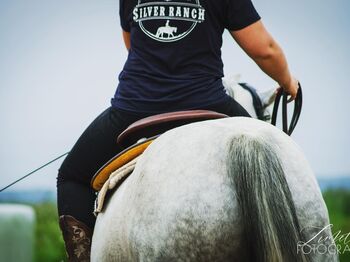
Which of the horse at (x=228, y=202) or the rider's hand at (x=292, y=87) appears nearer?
the horse at (x=228, y=202)

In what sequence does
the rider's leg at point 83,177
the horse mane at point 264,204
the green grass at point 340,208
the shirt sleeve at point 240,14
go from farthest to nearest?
the green grass at point 340,208, the rider's leg at point 83,177, the shirt sleeve at point 240,14, the horse mane at point 264,204

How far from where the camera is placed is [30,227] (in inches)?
250

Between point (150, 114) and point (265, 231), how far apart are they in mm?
1224

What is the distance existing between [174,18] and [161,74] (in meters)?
0.30

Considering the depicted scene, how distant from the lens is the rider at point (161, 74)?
348 cm

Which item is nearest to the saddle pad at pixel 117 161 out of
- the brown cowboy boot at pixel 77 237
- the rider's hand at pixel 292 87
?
the brown cowboy boot at pixel 77 237

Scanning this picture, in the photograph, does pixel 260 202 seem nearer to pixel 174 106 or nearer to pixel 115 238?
pixel 115 238

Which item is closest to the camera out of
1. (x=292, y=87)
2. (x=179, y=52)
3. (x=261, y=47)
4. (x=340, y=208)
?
(x=179, y=52)

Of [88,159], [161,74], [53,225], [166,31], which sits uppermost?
[166,31]

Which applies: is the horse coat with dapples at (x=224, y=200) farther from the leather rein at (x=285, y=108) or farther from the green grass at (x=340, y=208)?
the green grass at (x=340, y=208)

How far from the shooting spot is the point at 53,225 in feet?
23.5

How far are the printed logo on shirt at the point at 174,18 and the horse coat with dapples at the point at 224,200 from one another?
873 mm

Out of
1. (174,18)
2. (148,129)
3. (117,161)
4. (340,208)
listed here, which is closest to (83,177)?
(117,161)

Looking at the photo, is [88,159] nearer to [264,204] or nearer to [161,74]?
[161,74]
